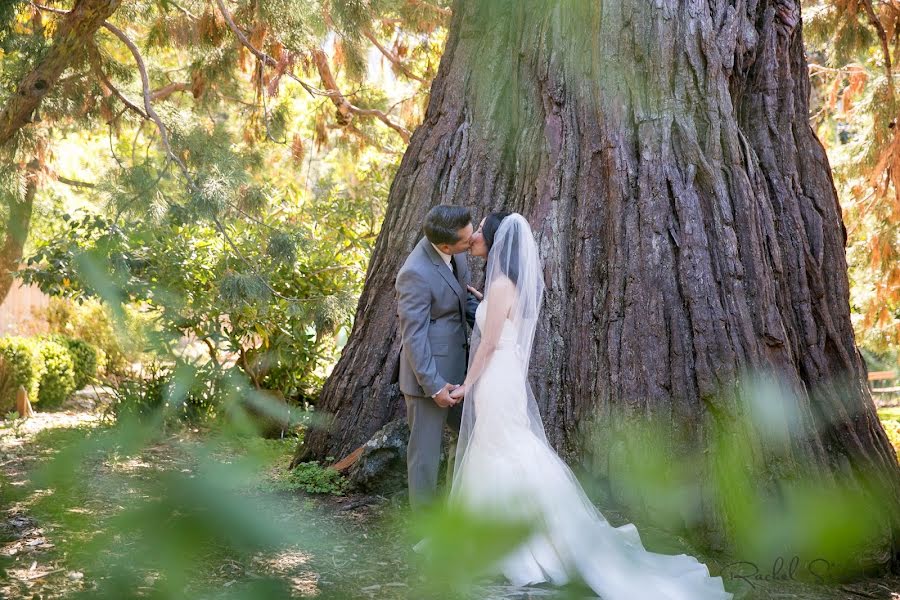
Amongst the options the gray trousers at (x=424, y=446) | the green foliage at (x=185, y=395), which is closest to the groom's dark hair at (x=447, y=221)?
the gray trousers at (x=424, y=446)

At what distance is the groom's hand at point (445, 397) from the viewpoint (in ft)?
16.1

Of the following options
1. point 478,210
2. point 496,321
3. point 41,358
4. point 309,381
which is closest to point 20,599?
point 496,321

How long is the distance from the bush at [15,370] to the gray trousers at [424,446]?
739 cm

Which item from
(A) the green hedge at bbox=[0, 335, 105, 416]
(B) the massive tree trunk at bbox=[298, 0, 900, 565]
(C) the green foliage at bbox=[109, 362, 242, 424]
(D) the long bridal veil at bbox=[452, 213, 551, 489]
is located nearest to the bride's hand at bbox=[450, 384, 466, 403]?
(D) the long bridal veil at bbox=[452, 213, 551, 489]

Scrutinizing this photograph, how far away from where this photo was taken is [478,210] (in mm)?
6109

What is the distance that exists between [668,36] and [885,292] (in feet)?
21.8

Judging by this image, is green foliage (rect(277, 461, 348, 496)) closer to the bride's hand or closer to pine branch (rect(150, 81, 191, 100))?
the bride's hand

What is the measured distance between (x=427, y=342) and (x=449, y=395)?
33 centimetres

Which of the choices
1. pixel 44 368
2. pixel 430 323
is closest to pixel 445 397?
pixel 430 323

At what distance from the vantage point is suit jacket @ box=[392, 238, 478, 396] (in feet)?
16.2

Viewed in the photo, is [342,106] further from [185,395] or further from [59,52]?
[185,395]

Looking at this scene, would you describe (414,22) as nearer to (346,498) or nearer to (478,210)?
(478,210)

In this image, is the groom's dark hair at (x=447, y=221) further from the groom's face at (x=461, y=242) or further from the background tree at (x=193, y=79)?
the background tree at (x=193, y=79)

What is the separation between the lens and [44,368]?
37.0 feet
